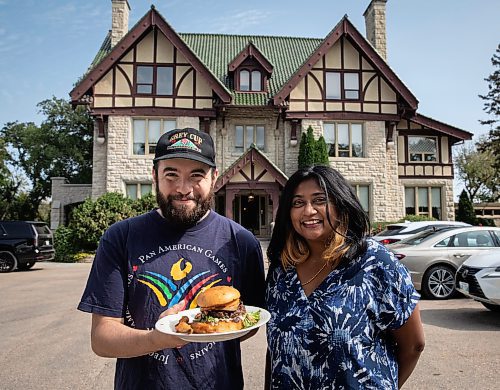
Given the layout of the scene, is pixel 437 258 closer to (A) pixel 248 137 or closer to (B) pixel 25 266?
(B) pixel 25 266

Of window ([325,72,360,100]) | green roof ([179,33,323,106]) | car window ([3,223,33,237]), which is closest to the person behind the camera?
car window ([3,223,33,237])

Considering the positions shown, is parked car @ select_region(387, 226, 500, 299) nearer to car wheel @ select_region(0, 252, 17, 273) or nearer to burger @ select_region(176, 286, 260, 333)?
burger @ select_region(176, 286, 260, 333)

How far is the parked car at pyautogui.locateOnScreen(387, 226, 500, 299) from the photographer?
8773mm

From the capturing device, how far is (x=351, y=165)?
866 inches

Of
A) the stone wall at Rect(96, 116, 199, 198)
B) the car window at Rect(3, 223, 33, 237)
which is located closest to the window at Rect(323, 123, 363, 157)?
the stone wall at Rect(96, 116, 199, 198)

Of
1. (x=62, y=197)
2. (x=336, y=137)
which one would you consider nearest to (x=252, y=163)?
(x=336, y=137)

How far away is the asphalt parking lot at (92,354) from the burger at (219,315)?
2.72m

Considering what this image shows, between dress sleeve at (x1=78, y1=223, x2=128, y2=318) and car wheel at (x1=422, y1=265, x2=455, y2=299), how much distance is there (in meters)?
8.31

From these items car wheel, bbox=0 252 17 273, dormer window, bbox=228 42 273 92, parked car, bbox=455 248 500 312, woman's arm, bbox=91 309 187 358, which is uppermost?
dormer window, bbox=228 42 273 92

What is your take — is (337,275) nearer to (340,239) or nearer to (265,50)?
(340,239)

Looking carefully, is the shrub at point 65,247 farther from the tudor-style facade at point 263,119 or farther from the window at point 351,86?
the window at point 351,86

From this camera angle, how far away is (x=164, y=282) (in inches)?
77.6

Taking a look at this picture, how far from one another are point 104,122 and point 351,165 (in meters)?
13.3

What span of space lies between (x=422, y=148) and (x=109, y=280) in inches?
972
